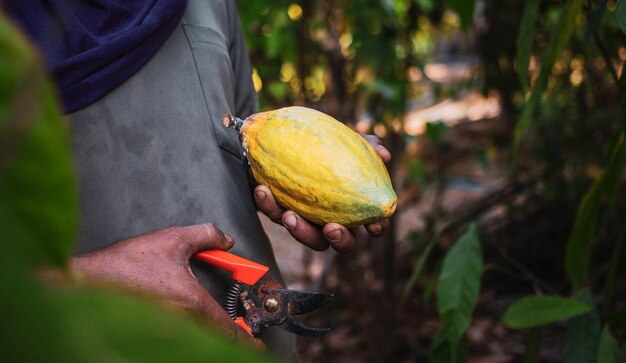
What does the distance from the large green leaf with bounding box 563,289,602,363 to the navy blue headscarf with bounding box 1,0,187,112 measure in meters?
1.04

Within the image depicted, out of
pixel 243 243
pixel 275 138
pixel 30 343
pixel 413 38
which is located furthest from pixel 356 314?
pixel 30 343

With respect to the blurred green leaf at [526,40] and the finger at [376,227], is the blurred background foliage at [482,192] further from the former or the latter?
the finger at [376,227]

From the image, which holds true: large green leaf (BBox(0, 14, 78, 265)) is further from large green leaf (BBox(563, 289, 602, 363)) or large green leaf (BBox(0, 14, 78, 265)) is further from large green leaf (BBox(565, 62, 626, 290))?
large green leaf (BBox(563, 289, 602, 363))

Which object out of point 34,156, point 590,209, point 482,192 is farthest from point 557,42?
point 482,192

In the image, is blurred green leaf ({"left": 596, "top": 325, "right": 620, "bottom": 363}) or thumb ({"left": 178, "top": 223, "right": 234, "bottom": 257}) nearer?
thumb ({"left": 178, "top": 223, "right": 234, "bottom": 257})

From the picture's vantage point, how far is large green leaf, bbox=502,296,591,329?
1.50 meters

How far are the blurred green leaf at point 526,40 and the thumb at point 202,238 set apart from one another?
29.2 inches

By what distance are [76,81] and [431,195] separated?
3.64 metres

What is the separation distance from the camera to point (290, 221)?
1186mm

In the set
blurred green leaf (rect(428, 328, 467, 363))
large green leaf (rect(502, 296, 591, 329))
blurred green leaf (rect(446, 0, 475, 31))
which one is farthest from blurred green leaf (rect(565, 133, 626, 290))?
blurred green leaf (rect(446, 0, 475, 31))

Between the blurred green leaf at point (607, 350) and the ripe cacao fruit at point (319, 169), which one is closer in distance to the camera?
the ripe cacao fruit at point (319, 169)

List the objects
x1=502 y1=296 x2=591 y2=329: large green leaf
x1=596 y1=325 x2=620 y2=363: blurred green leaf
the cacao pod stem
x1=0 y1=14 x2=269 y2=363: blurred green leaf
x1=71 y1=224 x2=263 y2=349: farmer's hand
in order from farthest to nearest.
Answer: x1=502 y1=296 x2=591 y2=329: large green leaf → x1=596 y1=325 x2=620 y2=363: blurred green leaf → the cacao pod stem → x1=71 y1=224 x2=263 y2=349: farmer's hand → x1=0 y1=14 x2=269 y2=363: blurred green leaf

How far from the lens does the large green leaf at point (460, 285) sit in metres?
1.70

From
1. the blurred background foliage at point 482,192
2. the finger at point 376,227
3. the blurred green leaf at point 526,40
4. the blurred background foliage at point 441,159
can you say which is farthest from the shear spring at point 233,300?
the blurred background foliage at point 441,159
